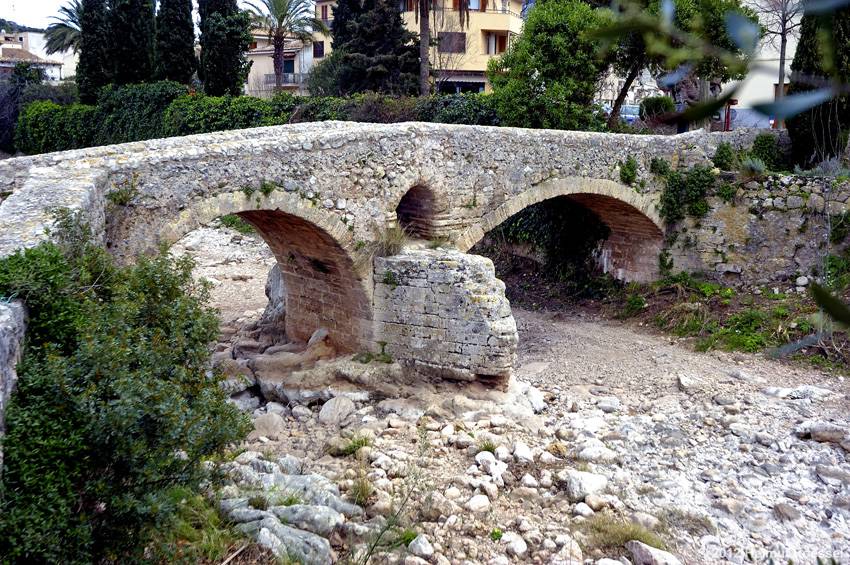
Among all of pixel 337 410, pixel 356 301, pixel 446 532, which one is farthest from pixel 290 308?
pixel 446 532

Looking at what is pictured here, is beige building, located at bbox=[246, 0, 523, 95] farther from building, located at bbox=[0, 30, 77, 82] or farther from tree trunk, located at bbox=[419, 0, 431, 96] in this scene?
building, located at bbox=[0, 30, 77, 82]

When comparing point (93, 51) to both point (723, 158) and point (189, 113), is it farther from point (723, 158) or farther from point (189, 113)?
point (723, 158)

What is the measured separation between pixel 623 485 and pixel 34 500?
6106 mm

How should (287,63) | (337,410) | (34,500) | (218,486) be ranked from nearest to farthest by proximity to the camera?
1. (34,500)
2. (218,486)
3. (337,410)
4. (287,63)

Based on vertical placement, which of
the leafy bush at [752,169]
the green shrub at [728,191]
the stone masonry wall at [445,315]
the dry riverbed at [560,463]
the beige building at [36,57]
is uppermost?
the beige building at [36,57]

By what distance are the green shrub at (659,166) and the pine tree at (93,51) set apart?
848 inches

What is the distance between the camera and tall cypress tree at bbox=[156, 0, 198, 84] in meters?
26.4

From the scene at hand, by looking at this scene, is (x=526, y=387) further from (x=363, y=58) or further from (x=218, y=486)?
(x=363, y=58)

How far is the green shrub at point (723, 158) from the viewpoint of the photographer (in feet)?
50.9

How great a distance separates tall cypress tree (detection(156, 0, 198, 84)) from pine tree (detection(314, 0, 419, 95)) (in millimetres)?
5768

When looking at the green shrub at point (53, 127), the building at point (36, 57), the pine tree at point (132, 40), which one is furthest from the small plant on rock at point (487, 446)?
the building at point (36, 57)

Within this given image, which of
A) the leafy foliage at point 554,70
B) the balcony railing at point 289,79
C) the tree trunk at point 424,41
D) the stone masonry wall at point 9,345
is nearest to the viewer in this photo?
the stone masonry wall at point 9,345

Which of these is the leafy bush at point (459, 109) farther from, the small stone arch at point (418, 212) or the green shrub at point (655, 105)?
the small stone arch at point (418, 212)

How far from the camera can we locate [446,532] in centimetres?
736
